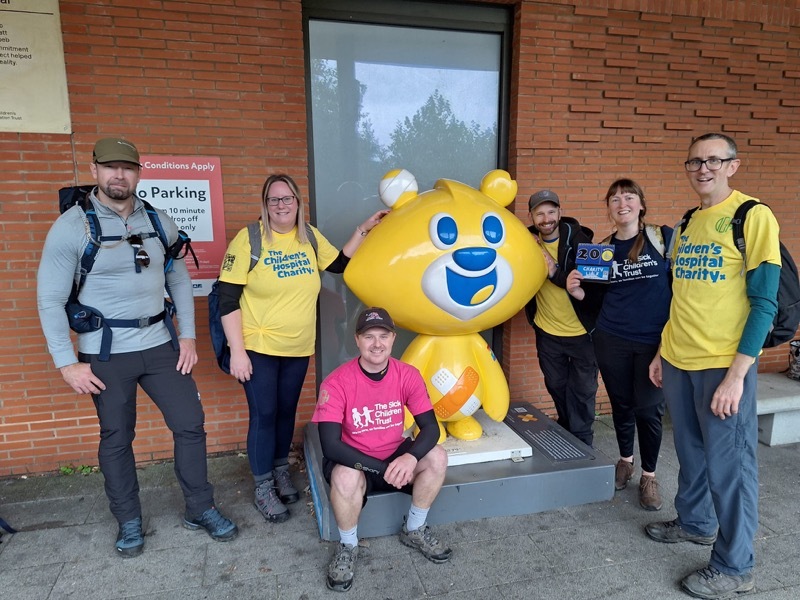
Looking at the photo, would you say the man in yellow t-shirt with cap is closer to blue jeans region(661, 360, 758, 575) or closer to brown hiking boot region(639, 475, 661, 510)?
brown hiking boot region(639, 475, 661, 510)

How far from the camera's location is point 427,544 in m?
2.59

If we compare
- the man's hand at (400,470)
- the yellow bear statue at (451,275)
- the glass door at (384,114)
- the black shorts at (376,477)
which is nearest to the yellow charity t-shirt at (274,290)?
the yellow bear statue at (451,275)

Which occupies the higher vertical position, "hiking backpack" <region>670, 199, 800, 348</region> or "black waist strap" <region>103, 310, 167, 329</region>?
"hiking backpack" <region>670, 199, 800, 348</region>

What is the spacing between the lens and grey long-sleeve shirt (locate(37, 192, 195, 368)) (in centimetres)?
233

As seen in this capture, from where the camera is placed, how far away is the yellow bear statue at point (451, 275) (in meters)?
2.65

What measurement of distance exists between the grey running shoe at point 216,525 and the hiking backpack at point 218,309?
766 millimetres

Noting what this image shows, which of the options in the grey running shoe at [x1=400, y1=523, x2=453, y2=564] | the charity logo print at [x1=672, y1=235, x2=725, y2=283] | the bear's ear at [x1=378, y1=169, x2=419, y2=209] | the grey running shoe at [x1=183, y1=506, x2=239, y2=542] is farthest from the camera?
the bear's ear at [x1=378, y1=169, x2=419, y2=209]

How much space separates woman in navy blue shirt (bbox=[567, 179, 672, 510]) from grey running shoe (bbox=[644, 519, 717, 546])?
26cm

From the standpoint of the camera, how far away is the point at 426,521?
9.21 ft

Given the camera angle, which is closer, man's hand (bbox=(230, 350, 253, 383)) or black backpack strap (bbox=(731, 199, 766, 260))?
black backpack strap (bbox=(731, 199, 766, 260))

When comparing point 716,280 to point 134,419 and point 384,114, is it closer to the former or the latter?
point 384,114

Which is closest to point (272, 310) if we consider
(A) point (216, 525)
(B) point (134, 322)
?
(B) point (134, 322)

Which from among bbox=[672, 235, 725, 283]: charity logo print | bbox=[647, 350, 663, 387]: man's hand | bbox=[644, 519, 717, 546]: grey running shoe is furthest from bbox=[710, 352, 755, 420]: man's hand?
bbox=[644, 519, 717, 546]: grey running shoe

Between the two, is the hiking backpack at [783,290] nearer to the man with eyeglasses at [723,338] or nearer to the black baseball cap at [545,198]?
the man with eyeglasses at [723,338]
